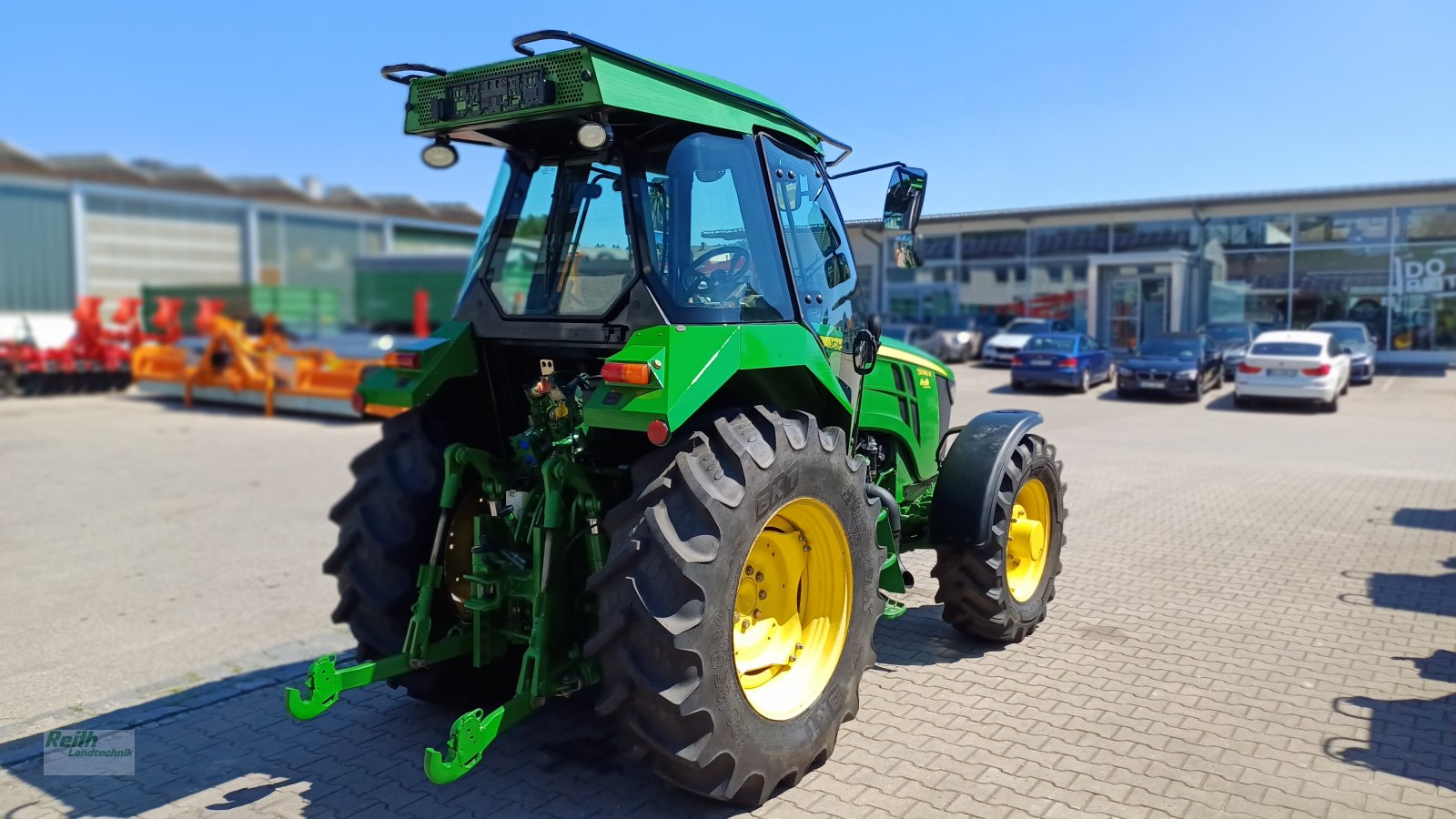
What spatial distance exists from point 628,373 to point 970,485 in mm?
2506

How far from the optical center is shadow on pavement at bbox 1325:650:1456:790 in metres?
4.02

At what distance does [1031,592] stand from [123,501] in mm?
8787

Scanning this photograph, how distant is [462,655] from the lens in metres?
4.37

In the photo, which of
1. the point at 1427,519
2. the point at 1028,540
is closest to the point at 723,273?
the point at 1028,540

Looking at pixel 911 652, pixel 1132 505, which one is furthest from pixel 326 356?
pixel 911 652

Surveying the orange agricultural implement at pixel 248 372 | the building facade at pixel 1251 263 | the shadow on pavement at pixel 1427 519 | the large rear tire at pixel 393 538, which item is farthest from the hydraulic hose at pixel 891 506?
the building facade at pixel 1251 263

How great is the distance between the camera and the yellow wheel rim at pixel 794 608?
387 centimetres

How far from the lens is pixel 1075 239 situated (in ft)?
98.3

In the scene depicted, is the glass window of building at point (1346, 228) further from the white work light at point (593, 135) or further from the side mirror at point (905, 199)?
the white work light at point (593, 135)

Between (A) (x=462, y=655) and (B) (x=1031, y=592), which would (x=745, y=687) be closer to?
(A) (x=462, y=655)

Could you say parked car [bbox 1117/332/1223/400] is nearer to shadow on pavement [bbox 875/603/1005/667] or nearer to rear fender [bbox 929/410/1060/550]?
shadow on pavement [bbox 875/603/1005/667]

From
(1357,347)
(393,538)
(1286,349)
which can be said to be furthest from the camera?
(1357,347)

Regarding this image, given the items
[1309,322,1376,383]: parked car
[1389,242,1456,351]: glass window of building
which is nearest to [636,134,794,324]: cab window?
[1309,322,1376,383]: parked car

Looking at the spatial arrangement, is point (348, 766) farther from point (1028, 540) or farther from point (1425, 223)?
point (1425, 223)
